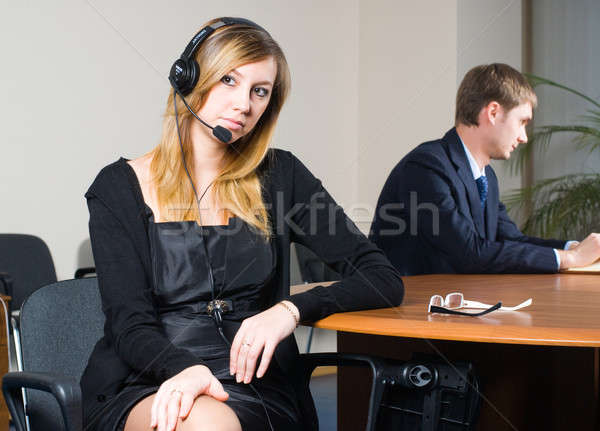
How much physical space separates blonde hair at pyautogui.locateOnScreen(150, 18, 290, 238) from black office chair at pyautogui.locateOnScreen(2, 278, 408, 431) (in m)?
0.23

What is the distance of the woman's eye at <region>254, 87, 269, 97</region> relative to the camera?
136 cm

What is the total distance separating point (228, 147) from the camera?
145 centimetres

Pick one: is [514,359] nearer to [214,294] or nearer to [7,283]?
[214,294]

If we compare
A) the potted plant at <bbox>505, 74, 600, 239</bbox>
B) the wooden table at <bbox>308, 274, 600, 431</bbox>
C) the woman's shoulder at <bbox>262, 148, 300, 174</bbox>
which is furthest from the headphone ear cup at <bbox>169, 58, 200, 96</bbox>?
the potted plant at <bbox>505, 74, 600, 239</bbox>

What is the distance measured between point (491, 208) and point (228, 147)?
1.22 meters

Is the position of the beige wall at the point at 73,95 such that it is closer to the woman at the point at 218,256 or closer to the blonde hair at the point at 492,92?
the blonde hair at the point at 492,92

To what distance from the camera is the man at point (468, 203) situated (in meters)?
2.03

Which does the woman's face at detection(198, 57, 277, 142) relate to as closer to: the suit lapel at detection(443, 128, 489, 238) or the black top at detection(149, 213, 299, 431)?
the black top at detection(149, 213, 299, 431)

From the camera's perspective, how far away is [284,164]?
1.50 m

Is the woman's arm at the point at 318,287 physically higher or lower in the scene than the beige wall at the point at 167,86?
lower

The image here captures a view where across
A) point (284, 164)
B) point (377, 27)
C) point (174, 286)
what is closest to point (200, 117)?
point (284, 164)

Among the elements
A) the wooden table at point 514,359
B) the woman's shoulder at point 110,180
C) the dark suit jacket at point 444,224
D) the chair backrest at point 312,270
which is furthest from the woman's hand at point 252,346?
the chair backrest at point 312,270

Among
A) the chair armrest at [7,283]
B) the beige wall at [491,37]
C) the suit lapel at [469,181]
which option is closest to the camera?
the suit lapel at [469,181]

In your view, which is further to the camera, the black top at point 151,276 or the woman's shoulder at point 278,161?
the woman's shoulder at point 278,161
